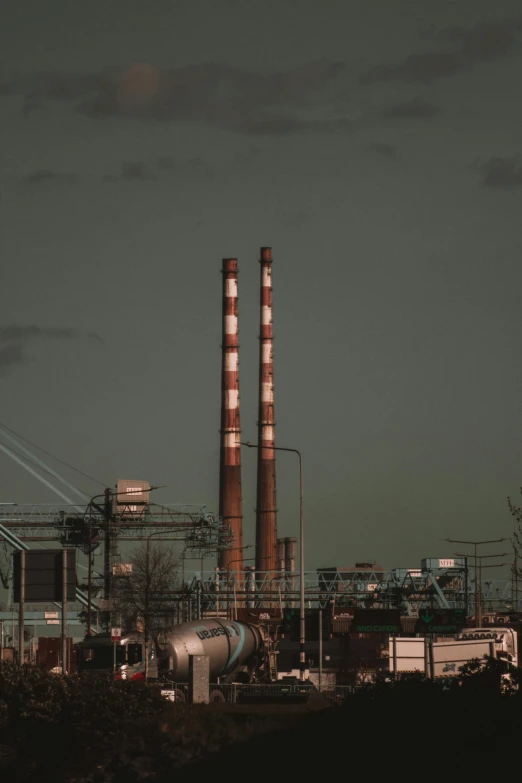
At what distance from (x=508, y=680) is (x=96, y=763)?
24.1 feet

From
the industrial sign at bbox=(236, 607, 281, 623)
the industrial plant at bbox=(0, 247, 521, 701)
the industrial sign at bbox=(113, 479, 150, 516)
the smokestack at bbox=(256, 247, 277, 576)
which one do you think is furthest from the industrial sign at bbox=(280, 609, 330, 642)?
the smokestack at bbox=(256, 247, 277, 576)

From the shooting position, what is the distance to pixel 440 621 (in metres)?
75.8

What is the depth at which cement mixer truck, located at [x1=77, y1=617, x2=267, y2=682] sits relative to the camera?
42.7 meters

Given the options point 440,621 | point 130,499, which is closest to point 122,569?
point 130,499

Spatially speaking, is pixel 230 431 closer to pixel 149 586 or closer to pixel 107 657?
pixel 149 586

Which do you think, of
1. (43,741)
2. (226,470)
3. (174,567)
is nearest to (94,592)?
(174,567)

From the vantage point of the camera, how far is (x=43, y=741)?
2277cm

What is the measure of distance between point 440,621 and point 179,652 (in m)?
34.3

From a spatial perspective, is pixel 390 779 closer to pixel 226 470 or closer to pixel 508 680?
pixel 508 680

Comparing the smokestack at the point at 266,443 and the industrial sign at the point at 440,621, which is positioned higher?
the smokestack at the point at 266,443

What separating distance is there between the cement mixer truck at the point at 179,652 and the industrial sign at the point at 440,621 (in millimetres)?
12634

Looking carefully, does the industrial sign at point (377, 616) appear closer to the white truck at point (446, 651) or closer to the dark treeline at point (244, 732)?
the white truck at point (446, 651)

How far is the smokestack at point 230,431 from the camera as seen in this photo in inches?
3856

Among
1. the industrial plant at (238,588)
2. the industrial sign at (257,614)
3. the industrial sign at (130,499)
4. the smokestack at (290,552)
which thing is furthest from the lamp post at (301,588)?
the smokestack at (290,552)
